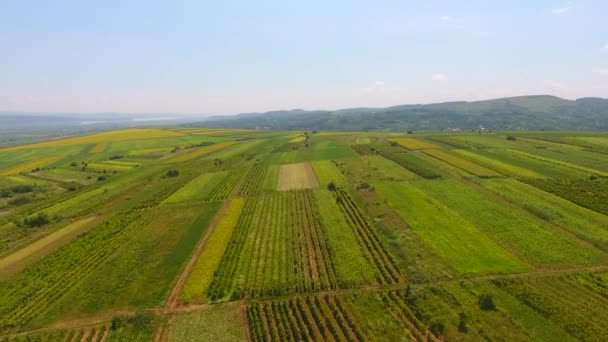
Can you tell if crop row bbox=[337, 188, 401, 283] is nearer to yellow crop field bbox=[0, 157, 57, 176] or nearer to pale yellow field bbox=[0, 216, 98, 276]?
pale yellow field bbox=[0, 216, 98, 276]

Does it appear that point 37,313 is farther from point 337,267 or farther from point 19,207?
point 19,207

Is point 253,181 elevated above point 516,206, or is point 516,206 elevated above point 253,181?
point 253,181

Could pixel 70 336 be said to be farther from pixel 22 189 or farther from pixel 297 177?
pixel 22 189

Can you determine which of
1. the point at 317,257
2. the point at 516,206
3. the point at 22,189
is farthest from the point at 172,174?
the point at 516,206

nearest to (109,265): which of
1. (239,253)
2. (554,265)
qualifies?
(239,253)

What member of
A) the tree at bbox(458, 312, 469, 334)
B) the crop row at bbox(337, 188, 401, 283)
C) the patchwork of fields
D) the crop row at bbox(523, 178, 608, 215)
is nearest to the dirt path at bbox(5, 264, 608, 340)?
the patchwork of fields
